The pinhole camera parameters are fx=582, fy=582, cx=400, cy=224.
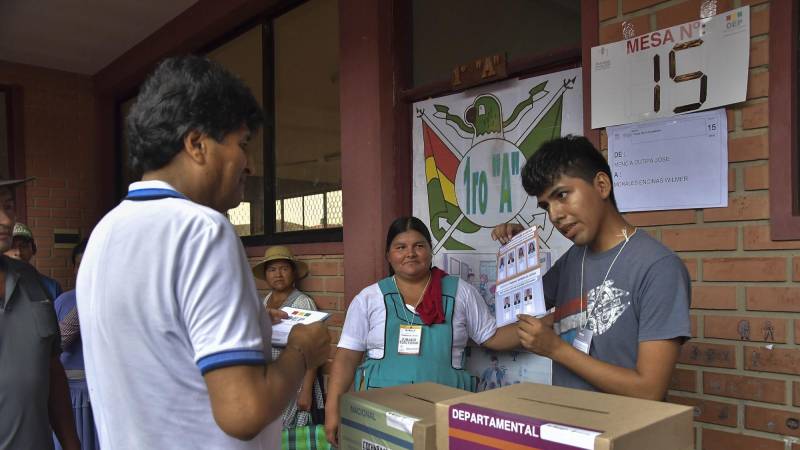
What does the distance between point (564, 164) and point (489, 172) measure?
3.98 feet

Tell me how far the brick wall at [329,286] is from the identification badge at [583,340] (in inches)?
76.5

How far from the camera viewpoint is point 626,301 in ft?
4.70

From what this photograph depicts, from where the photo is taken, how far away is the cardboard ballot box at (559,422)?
93 cm

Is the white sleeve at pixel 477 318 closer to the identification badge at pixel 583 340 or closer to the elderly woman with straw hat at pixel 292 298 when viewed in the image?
the identification badge at pixel 583 340

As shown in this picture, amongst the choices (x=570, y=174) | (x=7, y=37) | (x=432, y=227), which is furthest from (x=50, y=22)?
(x=570, y=174)

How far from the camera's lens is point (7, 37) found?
5.06 meters

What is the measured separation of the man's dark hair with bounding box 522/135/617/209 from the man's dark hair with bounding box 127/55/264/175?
33.9 inches

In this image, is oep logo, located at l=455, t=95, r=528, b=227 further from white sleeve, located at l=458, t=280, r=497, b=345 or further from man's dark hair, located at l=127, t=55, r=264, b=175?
man's dark hair, located at l=127, t=55, r=264, b=175

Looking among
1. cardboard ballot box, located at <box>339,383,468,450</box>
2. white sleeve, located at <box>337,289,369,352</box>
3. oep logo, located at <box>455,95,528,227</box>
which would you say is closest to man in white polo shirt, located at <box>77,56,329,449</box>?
cardboard ballot box, located at <box>339,383,468,450</box>

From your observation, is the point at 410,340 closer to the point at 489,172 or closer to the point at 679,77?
the point at 489,172

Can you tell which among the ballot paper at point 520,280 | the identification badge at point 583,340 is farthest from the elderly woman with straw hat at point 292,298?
the identification badge at point 583,340

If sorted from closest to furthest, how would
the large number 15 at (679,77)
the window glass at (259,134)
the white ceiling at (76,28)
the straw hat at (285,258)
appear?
the large number 15 at (679,77)
the straw hat at (285,258)
the window glass at (259,134)
the white ceiling at (76,28)

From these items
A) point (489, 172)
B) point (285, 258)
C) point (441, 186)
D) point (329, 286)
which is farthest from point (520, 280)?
point (285, 258)

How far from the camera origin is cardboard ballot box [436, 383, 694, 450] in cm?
93
